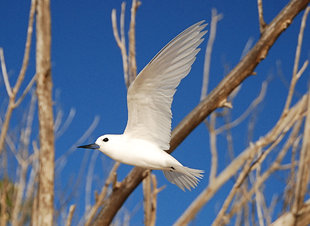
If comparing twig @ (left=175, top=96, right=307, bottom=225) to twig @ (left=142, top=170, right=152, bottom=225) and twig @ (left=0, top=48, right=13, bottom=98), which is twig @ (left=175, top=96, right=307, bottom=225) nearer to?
→ twig @ (left=142, top=170, right=152, bottom=225)

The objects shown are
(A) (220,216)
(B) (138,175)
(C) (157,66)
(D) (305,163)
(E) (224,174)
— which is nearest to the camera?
(C) (157,66)

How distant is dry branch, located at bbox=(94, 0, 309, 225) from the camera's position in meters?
0.99

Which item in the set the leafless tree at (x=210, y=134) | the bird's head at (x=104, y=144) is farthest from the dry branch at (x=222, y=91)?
the bird's head at (x=104, y=144)

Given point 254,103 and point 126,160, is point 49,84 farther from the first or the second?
point 254,103

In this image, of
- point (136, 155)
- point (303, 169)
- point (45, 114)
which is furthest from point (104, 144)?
point (45, 114)

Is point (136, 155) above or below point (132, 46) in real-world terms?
below

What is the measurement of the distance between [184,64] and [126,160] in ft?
0.49

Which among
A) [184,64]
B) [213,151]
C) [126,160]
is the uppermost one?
[213,151]

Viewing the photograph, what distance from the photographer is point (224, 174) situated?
3.91ft

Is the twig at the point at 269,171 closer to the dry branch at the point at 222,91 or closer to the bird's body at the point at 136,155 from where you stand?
the dry branch at the point at 222,91

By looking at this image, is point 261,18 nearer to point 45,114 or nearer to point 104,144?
point 45,114

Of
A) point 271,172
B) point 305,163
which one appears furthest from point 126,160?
point 271,172

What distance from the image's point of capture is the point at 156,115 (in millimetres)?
586

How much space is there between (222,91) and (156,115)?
0.44 metres
